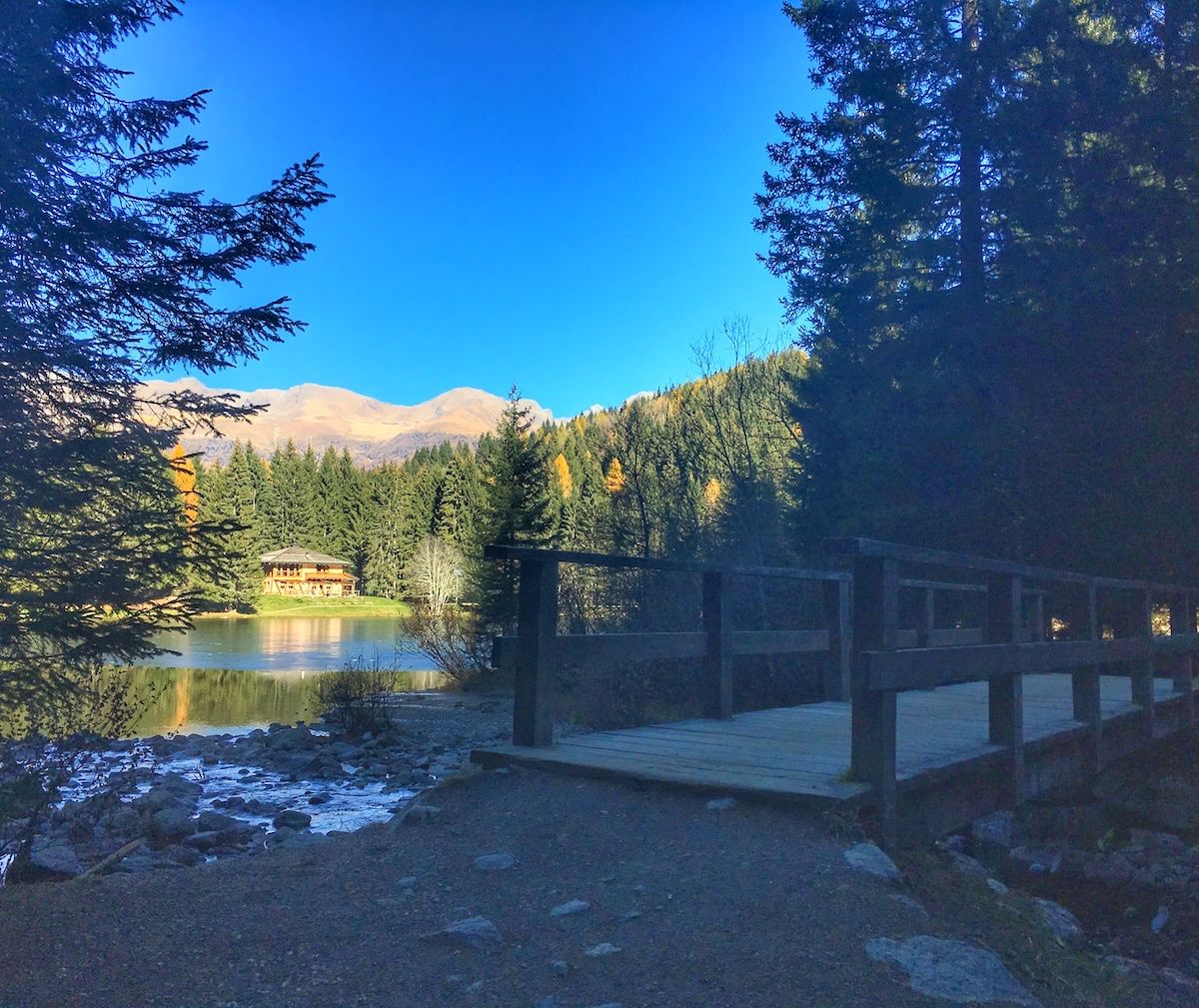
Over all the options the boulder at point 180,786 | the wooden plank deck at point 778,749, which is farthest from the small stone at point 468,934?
the boulder at point 180,786

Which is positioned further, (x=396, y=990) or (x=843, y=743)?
(x=843, y=743)

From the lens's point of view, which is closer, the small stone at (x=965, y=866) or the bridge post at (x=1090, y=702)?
the small stone at (x=965, y=866)

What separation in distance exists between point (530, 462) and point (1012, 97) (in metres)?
17.6

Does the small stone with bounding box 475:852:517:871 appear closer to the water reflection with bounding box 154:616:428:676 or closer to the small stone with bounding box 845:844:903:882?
the small stone with bounding box 845:844:903:882

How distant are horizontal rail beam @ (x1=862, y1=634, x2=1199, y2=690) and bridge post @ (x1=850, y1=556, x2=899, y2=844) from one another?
0.22 ft

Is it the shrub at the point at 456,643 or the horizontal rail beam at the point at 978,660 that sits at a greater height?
the horizontal rail beam at the point at 978,660

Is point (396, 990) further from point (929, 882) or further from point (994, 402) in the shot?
point (994, 402)

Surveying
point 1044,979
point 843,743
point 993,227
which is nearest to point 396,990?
point 1044,979

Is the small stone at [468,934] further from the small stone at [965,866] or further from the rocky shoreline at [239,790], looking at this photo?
the small stone at [965,866]

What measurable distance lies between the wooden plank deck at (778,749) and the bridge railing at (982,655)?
192mm

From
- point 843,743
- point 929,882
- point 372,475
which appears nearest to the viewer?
point 929,882

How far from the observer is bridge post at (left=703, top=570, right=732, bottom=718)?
6941mm

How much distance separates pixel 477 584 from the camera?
28.4 meters

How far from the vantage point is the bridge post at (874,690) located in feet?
14.3
